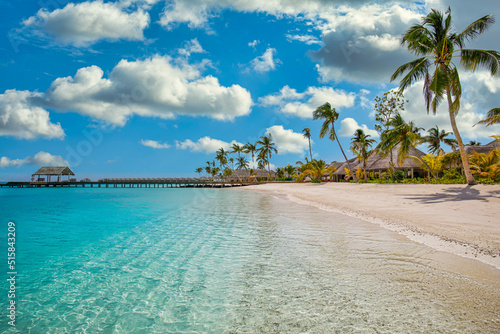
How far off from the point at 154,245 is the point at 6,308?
3347mm

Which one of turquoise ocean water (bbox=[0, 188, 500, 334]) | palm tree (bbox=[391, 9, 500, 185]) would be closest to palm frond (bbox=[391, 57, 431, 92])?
palm tree (bbox=[391, 9, 500, 185])

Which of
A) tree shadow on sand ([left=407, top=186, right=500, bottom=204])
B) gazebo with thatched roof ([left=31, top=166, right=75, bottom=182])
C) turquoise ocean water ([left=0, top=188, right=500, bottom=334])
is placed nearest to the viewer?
turquoise ocean water ([left=0, top=188, right=500, bottom=334])

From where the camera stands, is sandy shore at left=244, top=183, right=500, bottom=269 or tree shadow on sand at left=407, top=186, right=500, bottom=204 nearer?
sandy shore at left=244, top=183, right=500, bottom=269

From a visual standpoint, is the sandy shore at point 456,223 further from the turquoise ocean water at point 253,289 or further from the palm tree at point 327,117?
the palm tree at point 327,117

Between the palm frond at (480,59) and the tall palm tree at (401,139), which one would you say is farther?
the tall palm tree at (401,139)

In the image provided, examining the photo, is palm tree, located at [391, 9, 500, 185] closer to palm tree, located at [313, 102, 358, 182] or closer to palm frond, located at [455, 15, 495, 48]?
palm frond, located at [455, 15, 495, 48]

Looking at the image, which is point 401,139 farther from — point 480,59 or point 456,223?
point 456,223

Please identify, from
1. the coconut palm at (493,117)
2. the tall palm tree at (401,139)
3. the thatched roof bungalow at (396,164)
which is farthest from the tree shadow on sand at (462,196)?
the thatched roof bungalow at (396,164)

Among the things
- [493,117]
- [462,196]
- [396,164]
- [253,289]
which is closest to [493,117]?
[493,117]

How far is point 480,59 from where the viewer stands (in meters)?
14.0

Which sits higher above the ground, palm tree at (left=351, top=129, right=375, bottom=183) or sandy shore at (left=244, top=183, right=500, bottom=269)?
palm tree at (left=351, top=129, right=375, bottom=183)

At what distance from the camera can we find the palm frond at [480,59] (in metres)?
13.6

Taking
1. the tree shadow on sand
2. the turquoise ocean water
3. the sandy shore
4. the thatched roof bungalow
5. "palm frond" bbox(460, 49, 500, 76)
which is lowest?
the turquoise ocean water

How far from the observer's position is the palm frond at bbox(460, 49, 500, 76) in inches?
534
